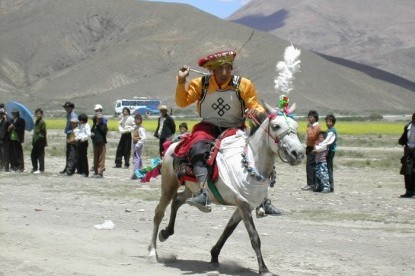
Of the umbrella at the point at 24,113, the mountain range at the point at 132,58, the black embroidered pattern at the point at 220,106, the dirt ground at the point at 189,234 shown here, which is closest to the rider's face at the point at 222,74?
the black embroidered pattern at the point at 220,106

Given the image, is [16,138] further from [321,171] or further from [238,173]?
[238,173]

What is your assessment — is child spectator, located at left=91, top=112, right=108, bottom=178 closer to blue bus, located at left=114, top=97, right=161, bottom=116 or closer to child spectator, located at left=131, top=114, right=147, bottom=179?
child spectator, located at left=131, top=114, right=147, bottom=179

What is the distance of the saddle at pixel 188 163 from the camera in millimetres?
9938

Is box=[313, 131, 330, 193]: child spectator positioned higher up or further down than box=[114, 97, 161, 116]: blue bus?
further down

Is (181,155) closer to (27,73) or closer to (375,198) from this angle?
(375,198)

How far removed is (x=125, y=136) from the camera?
28156mm

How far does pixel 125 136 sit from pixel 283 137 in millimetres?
19118

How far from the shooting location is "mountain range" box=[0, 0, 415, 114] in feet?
436

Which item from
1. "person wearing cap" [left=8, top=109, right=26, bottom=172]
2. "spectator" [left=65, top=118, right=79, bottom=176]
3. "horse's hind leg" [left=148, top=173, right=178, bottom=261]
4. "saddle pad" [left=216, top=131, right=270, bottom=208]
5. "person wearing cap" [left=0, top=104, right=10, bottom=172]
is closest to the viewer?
"saddle pad" [left=216, top=131, right=270, bottom=208]

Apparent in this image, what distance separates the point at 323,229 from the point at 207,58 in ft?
16.6

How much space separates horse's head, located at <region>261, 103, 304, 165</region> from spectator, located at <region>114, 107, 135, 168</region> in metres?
17.5

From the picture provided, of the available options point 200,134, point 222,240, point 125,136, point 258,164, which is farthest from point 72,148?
point 258,164

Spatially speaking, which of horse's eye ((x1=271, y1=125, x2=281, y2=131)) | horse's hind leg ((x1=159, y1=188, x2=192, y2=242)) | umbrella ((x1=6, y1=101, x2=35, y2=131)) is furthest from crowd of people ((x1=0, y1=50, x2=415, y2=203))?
umbrella ((x1=6, y1=101, x2=35, y2=131))

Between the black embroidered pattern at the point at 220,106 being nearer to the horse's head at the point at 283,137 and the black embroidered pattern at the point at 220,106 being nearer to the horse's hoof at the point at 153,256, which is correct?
the horse's head at the point at 283,137
